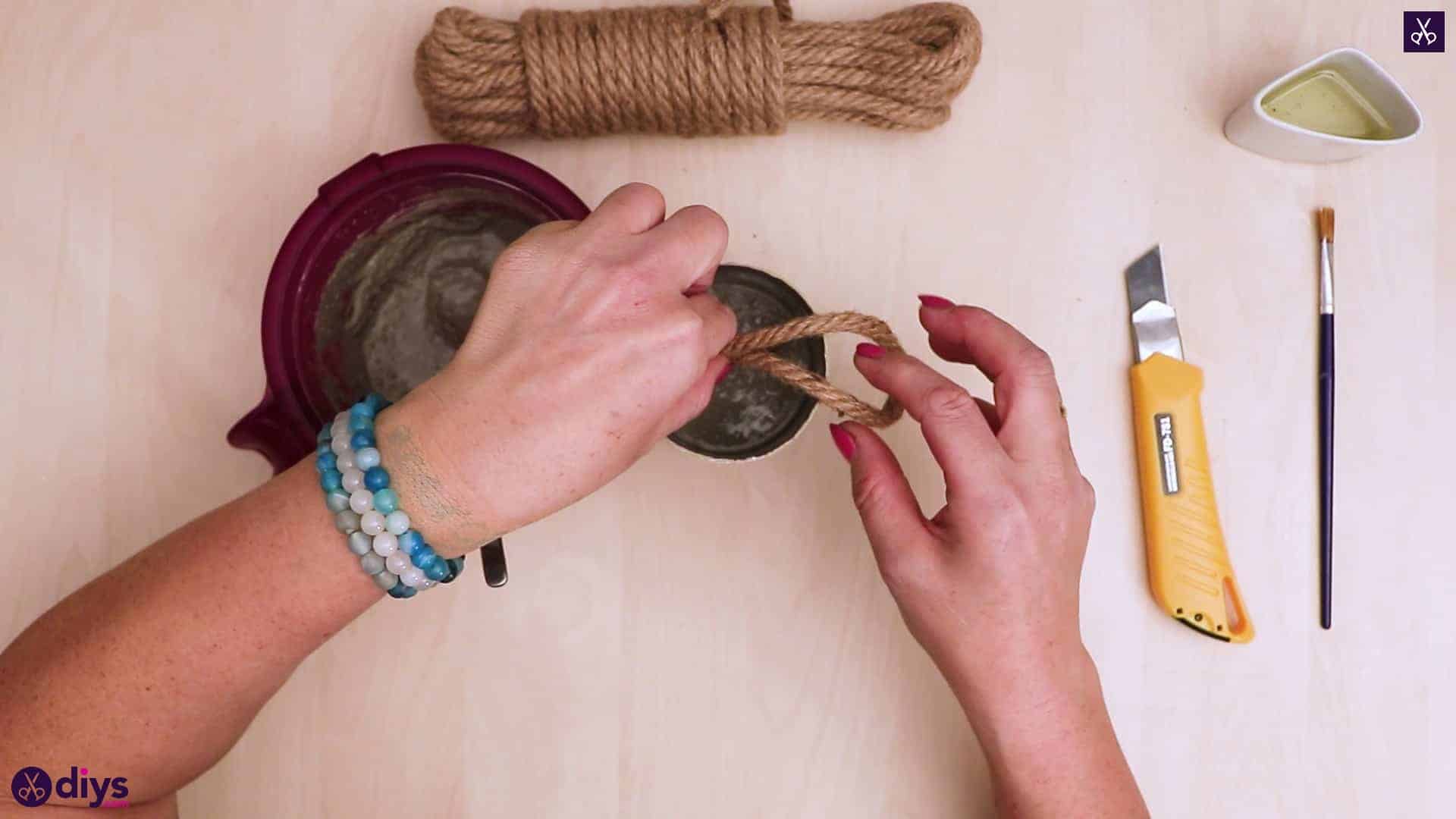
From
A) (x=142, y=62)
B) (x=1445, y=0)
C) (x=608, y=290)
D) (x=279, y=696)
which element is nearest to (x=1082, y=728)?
(x=608, y=290)

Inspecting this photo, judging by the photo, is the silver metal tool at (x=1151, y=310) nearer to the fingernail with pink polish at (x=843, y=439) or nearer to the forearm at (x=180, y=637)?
the fingernail with pink polish at (x=843, y=439)

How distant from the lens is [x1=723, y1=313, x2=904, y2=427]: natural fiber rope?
0.59 m

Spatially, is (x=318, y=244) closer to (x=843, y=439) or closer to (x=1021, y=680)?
(x=843, y=439)

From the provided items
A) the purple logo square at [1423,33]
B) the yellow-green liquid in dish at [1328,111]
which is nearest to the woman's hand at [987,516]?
the yellow-green liquid in dish at [1328,111]

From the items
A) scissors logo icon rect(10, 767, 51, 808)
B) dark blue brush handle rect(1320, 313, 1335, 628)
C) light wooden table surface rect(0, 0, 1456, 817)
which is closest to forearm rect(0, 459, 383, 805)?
scissors logo icon rect(10, 767, 51, 808)

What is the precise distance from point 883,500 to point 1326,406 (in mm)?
383

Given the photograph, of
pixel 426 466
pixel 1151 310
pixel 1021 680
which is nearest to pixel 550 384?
pixel 426 466

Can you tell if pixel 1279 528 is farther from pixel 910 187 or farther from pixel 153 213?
pixel 153 213

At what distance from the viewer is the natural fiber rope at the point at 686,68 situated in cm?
69

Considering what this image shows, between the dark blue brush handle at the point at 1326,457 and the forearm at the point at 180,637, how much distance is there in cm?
66

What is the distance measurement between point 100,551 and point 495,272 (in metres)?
0.42

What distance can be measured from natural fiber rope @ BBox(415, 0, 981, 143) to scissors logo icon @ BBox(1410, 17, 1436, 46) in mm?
373

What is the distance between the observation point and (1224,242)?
0.75m

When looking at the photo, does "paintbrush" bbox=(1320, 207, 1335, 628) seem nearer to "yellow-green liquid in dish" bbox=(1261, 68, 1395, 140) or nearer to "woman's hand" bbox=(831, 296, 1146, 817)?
"yellow-green liquid in dish" bbox=(1261, 68, 1395, 140)
